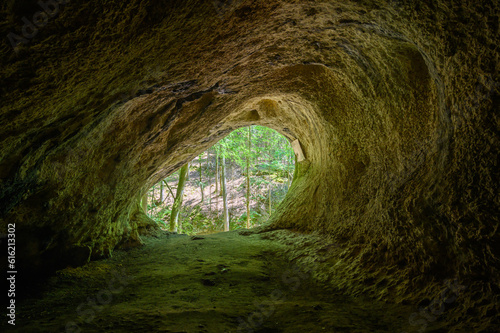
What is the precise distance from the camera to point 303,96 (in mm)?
6430

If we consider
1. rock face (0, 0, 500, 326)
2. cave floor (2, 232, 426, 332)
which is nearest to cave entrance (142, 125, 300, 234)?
rock face (0, 0, 500, 326)

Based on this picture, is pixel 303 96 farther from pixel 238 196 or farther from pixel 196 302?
pixel 238 196

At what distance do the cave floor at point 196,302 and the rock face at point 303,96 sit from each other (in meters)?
0.55

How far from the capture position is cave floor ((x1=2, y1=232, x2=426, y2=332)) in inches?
101

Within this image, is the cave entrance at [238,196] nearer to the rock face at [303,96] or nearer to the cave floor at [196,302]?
the rock face at [303,96]

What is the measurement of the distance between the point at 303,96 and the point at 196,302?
200 inches

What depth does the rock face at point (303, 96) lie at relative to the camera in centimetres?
228

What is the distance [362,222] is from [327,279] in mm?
1241

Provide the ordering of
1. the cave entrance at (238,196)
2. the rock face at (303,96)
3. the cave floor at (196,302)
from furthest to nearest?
the cave entrance at (238,196), the cave floor at (196,302), the rock face at (303,96)

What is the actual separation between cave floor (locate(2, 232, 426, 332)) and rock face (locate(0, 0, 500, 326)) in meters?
0.55

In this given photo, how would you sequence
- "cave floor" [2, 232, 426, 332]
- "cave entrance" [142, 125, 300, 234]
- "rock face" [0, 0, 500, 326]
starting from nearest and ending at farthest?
1. "rock face" [0, 0, 500, 326]
2. "cave floor" [2, 232, 426, 332]
3. "cave entrance" [142, 125, 300, 234]

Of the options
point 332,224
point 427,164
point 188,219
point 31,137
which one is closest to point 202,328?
point 31,137

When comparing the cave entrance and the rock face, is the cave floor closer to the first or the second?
the rock face

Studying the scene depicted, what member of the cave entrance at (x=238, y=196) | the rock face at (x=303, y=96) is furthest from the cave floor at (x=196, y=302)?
the cave entrance at (x=238, y=196)
